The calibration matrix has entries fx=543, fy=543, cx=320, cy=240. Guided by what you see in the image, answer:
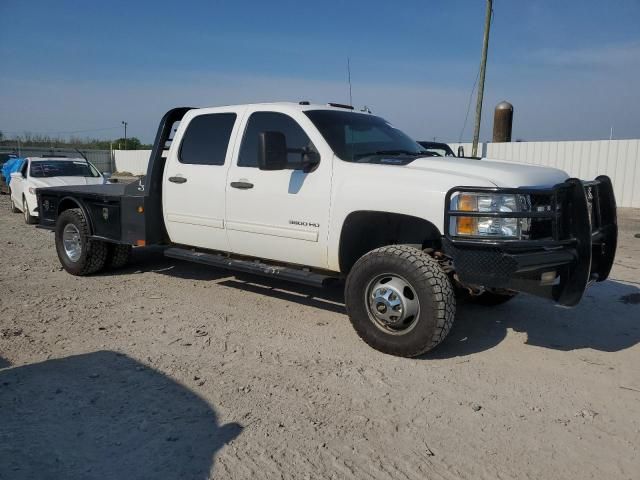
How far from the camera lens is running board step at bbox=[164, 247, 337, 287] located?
15.9 ft

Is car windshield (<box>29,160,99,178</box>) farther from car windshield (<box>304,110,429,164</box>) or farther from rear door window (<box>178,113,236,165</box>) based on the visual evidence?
car windshield (<box>304,110,429,164</box>)

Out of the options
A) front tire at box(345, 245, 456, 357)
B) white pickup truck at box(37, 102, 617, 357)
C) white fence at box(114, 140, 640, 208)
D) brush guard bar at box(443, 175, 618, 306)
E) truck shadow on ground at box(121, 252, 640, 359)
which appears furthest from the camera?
white fence at box(114, 140, 640, 208)

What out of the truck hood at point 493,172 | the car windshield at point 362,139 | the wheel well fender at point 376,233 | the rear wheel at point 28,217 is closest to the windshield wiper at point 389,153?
the car windshield at point 362,139

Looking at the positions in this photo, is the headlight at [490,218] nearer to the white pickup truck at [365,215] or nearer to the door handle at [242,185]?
the white pickup truck at [365,215]

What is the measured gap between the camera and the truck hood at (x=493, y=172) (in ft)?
13.0

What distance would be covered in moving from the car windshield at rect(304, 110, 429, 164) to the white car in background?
8.82 m

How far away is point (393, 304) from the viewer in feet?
13.9

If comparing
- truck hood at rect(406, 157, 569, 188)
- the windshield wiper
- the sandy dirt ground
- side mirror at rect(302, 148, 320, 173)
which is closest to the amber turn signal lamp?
truck hood at rect(406, 157, 569, 188)

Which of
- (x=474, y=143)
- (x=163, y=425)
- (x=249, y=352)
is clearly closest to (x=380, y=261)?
(x=249, y=352)

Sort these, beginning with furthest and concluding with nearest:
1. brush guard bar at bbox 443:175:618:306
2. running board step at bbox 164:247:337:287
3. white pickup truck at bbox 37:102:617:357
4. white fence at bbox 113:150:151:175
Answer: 1. white fence at bbox 113:150:151:175
2. running board step at bbox 164:247:337:287
3. white pickup truck at bbox 37:102:617:357
4. brush guard bar at bbox 443:175:618:306

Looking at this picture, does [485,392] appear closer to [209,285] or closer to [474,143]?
[209,285]

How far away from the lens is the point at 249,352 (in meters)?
4.38

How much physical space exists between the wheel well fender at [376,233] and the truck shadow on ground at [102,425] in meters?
1.83

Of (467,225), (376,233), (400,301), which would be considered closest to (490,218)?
(467,225)
